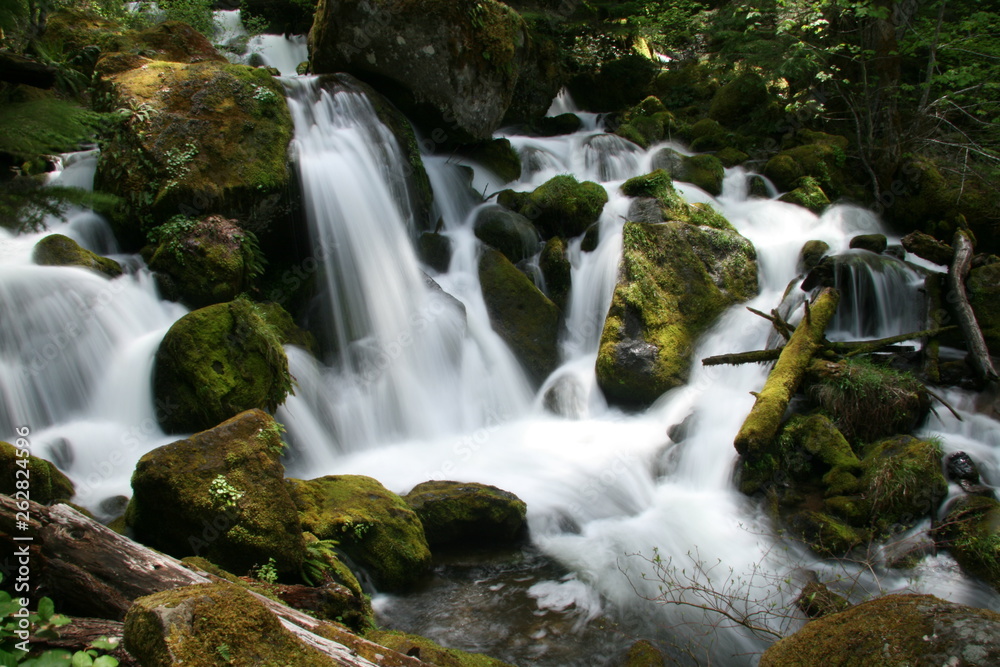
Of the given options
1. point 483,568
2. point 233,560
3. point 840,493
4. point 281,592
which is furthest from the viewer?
point 840,493

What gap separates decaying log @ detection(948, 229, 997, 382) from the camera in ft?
23.5

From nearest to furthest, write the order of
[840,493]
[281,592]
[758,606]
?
[281,592], [758,606], [840,493]

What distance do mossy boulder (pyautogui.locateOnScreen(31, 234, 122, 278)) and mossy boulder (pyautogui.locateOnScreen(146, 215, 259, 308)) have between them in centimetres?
45

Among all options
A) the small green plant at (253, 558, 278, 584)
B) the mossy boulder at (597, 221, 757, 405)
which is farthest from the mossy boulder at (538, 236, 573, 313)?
the small green plant at (253, 558, 278, 584)

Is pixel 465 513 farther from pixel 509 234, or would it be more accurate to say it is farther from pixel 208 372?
pixel 509 234

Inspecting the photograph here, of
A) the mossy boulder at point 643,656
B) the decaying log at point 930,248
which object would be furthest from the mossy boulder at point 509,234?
the mossy boulder at point 643,656

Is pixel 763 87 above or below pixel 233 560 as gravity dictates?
above

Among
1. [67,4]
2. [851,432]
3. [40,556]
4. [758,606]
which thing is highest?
[67,4]

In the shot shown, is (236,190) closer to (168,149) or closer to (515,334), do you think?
(168,149)

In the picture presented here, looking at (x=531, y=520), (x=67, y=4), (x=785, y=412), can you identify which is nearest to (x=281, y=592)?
(x=531, y=520)

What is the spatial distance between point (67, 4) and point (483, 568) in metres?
11.7

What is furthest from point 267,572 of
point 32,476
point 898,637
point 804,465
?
point 804,465

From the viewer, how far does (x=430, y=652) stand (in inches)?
140

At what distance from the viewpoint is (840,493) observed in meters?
5.82
